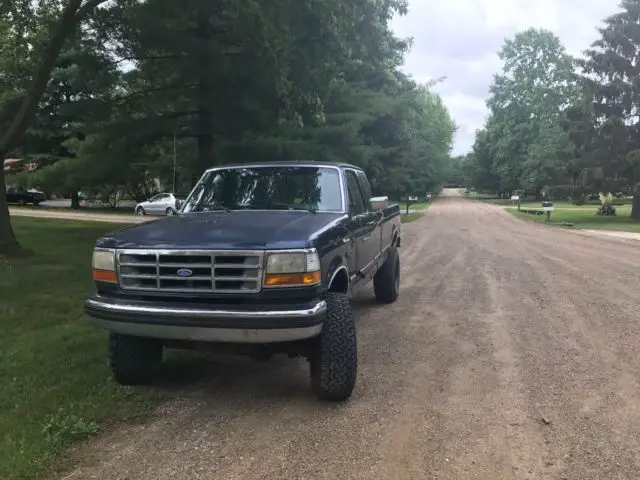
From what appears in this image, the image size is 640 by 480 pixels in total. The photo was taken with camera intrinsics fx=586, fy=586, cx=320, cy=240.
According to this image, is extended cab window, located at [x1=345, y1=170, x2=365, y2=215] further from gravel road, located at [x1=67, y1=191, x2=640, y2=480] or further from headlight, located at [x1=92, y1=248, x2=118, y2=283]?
headlight, located at [x1=92, y1=248, x2=118, y2=283]

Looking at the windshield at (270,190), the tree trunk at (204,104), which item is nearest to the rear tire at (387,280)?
the windshield at (270,190)

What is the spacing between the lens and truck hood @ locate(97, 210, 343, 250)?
165 inches

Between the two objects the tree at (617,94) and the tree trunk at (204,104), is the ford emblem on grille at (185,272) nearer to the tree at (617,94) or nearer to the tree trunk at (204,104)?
the tree trunk at (204,104)

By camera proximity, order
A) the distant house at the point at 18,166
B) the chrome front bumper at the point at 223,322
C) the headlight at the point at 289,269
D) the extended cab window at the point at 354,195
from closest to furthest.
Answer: the chrome front bumper at the point at 223,322, the headlight at the point at 289,269, the extended cab window at the point at 354,195, the distant house at the point at 18,166

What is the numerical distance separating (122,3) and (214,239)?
38.6ft

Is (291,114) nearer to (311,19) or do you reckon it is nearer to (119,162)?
(311,19)

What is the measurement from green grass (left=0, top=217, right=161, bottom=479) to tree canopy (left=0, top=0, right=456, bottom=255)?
496cm

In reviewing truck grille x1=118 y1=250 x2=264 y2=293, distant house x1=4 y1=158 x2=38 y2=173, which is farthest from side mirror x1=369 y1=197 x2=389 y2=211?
distant house x1=4 y1=158 x2=38 y2=173

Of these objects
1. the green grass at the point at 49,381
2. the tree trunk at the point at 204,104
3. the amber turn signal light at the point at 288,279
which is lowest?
the green grass at the point at 49,381

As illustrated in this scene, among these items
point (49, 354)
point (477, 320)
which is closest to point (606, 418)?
Result: point (477, 320)

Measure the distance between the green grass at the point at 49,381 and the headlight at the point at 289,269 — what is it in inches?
56.5

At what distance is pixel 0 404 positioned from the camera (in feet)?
14.4

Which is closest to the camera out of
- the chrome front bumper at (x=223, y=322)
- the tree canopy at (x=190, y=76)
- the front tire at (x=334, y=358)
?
the chrome front bumper at (x=223, y=322)

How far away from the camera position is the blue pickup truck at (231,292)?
13.4 ft
